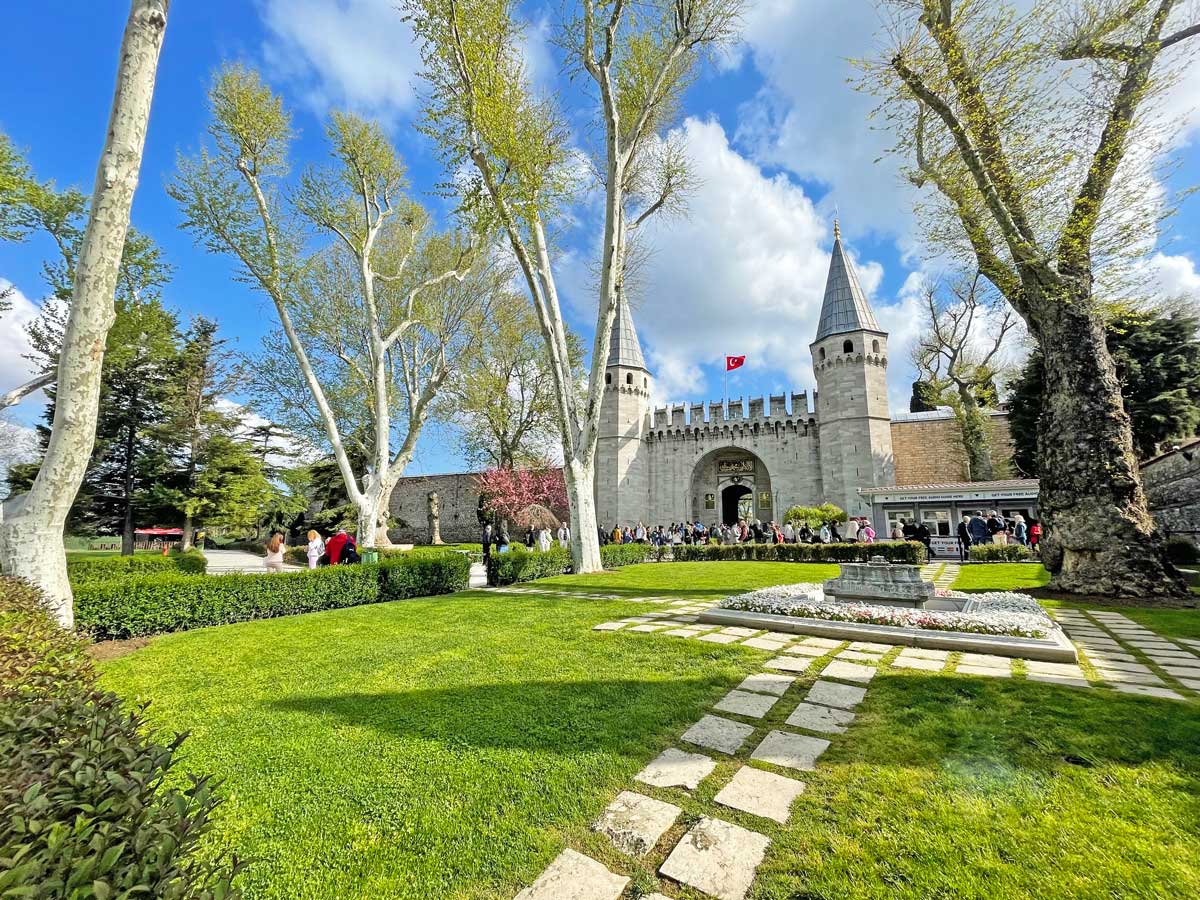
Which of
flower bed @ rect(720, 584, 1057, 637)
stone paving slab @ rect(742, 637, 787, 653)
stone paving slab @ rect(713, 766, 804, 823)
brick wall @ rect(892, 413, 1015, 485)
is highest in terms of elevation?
brick wall @ rect(892, 413, 1015, 485)

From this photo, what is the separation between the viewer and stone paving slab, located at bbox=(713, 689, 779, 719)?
11.2 feet

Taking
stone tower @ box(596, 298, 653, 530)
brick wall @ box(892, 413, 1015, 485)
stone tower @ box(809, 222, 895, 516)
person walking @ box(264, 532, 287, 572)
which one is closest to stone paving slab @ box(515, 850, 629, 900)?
person walking @ box(264, 532, 287, 572)

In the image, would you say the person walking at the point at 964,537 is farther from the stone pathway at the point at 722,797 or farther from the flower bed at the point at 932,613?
the stone pathway at the point at 722,797

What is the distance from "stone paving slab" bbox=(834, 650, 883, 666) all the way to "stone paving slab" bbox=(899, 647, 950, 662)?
0.85 feet

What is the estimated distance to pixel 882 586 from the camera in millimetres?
7074

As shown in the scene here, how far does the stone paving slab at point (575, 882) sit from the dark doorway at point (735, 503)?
1134 inches

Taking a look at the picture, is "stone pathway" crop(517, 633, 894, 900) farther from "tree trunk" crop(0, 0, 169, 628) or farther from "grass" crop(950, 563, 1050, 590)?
"grass" crop(950, 563, 1050, 590)

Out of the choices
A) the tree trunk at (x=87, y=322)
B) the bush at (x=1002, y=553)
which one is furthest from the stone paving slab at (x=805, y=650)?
the bush at (x=1002, y=553)

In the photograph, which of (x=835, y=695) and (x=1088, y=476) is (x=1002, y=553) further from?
(x=835, y=695)

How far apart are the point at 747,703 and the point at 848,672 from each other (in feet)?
4.05

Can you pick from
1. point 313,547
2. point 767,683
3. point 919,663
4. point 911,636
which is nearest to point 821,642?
point 911,636

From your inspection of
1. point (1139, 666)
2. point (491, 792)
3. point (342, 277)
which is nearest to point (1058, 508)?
point (1139, 666)

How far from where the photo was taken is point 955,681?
152 inches

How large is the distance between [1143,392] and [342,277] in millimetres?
29218
